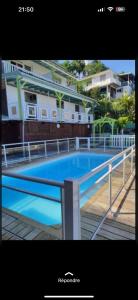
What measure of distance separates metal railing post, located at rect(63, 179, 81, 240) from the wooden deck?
0.58 meters

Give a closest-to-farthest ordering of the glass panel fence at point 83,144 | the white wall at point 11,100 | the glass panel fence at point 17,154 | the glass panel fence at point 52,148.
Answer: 1. the glass panel fence at point 17,154
2. the glass panel fence at point 52,148
3. the white wall at point 11,100
4. the glass panel fence at point 83,144

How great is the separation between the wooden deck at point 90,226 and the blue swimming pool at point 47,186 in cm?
19

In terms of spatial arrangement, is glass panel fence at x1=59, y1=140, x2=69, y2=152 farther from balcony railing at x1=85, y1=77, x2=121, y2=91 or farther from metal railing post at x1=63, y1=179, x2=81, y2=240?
balcony railing at x1=85, y1=77, x2=121, y2=91

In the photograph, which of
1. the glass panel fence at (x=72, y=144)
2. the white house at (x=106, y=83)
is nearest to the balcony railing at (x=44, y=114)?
the glass panel fence at (x=72, y=144)

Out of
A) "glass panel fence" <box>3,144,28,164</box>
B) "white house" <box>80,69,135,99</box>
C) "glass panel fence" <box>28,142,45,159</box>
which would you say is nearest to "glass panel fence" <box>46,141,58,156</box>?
"glass panel fence" <box>28,142,45,159</box>

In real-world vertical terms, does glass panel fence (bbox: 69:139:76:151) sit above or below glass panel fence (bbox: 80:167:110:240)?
above

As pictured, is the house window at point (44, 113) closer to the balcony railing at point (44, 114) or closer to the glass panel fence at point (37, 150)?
the balcony railing at point (44, 114)

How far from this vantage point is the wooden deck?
5.93ft

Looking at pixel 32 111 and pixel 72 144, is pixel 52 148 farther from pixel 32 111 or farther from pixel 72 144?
pixel 32 111

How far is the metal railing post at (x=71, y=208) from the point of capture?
1.11 m

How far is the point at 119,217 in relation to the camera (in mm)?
2270
